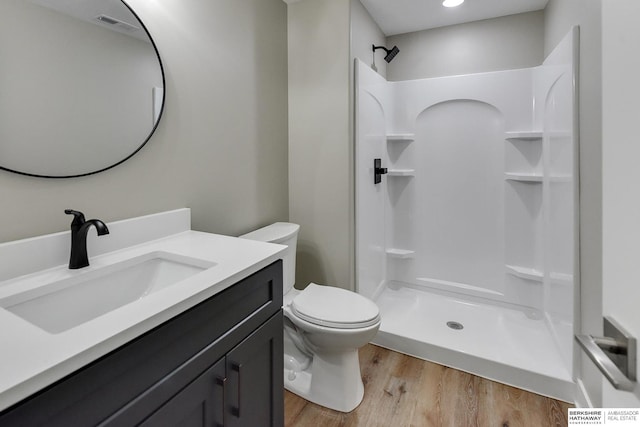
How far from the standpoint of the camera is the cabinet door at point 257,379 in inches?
37.9

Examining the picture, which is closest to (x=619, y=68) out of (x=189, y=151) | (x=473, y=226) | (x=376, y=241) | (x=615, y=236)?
(x=615, y=236)

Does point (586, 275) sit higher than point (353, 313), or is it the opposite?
point (586, 275)

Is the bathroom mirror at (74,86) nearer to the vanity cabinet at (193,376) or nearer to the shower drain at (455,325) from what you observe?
the vanity cabinet at (193,376)

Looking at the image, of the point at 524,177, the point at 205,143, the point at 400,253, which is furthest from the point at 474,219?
the point at 205,143

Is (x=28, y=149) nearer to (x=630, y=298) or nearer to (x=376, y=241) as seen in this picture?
(x=630, y=298)

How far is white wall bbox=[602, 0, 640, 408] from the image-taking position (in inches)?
16.5

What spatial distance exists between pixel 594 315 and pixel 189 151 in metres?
2.02

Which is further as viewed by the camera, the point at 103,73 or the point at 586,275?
the point at 586,275

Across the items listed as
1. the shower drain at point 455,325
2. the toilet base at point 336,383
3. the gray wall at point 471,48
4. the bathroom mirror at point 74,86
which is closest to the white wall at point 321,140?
the toilet base at point 336,383

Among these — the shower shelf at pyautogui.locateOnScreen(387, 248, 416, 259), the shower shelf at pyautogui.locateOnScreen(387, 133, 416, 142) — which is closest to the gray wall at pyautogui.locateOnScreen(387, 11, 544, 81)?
the shower shelf at pyautogui.locateOnScreen(387, 133, 416, 142)

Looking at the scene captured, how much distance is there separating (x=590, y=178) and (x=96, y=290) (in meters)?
2.02

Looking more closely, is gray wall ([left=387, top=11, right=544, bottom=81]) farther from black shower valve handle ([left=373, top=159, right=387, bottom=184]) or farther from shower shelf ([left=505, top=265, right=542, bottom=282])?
shower shelf ([left=505, top=265, right=542, bottom=282])

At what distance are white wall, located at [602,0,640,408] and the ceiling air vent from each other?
4.78 feet

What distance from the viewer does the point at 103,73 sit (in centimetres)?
121
